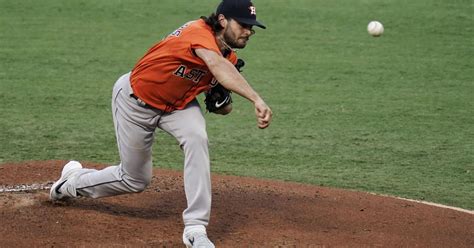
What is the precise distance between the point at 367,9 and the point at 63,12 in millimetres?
5692

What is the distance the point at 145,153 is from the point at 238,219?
88cm

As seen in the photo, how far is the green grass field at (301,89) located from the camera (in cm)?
906

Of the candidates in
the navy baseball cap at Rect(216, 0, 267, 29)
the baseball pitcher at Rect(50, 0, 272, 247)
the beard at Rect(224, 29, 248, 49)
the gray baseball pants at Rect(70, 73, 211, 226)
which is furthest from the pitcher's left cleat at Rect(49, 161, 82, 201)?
the navy baseball cap at Rect(216, 0, 267, 29)

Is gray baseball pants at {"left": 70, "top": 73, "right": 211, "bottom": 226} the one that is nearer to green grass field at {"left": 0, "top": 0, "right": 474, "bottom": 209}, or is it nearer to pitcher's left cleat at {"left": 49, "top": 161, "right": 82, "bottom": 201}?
pitcher's left cleat at {"left": 49, "top": 161, "right": 82, "bottom": 201}

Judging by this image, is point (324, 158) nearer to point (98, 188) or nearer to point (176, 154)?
point (176, 154)

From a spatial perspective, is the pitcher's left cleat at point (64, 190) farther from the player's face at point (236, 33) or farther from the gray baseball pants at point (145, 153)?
the player's face at point (236, 33)

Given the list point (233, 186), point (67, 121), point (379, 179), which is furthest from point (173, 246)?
point (67, 121)

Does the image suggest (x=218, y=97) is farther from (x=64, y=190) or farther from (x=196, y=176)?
(x=64, y=190)

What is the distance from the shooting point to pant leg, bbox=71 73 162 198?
5.94m

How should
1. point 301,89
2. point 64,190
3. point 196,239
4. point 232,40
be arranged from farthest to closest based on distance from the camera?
point 301,89
point 64,190
point 232,40
point 196,239


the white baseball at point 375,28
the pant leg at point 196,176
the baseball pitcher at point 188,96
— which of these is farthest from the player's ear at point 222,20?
the white baseball at point 375,28

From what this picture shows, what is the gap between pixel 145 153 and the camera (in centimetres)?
602

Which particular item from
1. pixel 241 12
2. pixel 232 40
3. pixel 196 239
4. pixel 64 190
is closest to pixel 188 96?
pixel 232 40

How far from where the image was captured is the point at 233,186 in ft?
24.7
